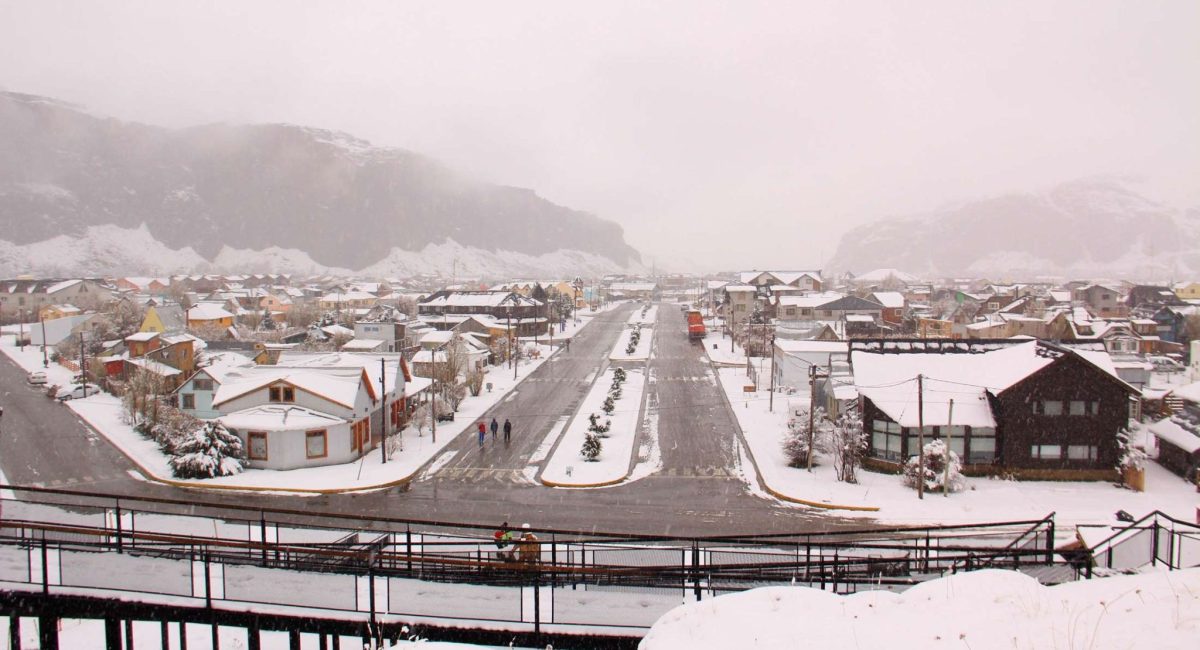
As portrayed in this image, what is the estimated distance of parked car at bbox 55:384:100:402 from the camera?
47062 millimetres

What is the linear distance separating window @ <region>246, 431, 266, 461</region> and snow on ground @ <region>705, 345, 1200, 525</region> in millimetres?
21105

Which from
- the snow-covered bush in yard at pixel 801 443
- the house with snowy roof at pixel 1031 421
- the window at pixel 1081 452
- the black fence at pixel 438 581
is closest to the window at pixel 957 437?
the house with snowy roof at pixel 1031 421

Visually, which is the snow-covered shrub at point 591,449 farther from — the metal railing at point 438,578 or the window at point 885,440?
the metal railing at point 438,578

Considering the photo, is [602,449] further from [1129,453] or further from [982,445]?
[1129,453]

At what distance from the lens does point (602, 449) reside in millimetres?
33500

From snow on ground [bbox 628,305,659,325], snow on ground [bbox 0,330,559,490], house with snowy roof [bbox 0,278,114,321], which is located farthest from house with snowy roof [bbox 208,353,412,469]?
house with snowy roof [bbox 0,278,114,321]

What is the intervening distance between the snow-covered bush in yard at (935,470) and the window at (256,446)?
86.4 ft

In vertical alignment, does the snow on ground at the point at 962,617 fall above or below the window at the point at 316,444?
above

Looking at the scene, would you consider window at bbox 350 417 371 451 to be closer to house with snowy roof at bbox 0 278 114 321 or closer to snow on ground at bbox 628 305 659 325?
snow on ground at bbox 628 305 659 325

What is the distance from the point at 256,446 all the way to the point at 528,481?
12116mm

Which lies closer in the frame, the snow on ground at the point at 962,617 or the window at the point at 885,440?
the snow on ground at the point at 962,617

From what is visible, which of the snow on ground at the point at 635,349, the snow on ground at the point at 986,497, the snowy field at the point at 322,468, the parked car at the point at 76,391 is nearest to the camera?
the snow on ground at the point at 986,497

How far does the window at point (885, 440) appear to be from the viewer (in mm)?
29438

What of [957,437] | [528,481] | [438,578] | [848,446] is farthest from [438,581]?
[957,437]
